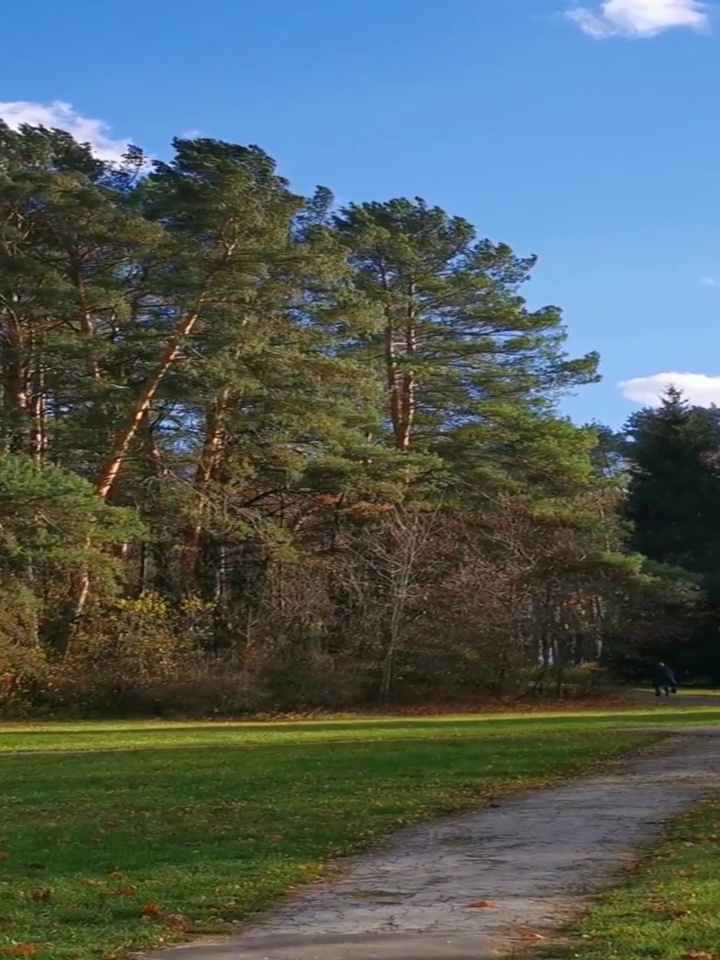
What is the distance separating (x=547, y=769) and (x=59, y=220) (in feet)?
88.4

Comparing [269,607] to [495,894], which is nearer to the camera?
[495,894]

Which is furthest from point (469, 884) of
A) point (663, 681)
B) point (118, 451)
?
point (663, 681)

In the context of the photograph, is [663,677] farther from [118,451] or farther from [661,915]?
[661,915]

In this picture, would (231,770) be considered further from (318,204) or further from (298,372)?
(318,204)

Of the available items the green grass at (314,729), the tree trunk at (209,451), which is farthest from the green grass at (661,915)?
the tree trunk at (209,451)

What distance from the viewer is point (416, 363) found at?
46.3m

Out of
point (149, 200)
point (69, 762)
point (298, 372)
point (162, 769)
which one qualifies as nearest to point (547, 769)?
point (162, 769)

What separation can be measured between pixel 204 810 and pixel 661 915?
7.30 metres

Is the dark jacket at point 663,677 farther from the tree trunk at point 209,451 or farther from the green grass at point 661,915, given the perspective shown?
the green grass at point 661,915

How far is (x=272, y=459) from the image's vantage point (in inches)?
1697

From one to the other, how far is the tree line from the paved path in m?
22.6

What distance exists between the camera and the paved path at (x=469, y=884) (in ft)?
23.8

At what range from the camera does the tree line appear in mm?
38938

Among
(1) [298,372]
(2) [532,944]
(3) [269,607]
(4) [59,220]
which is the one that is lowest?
(2) [532,944]
